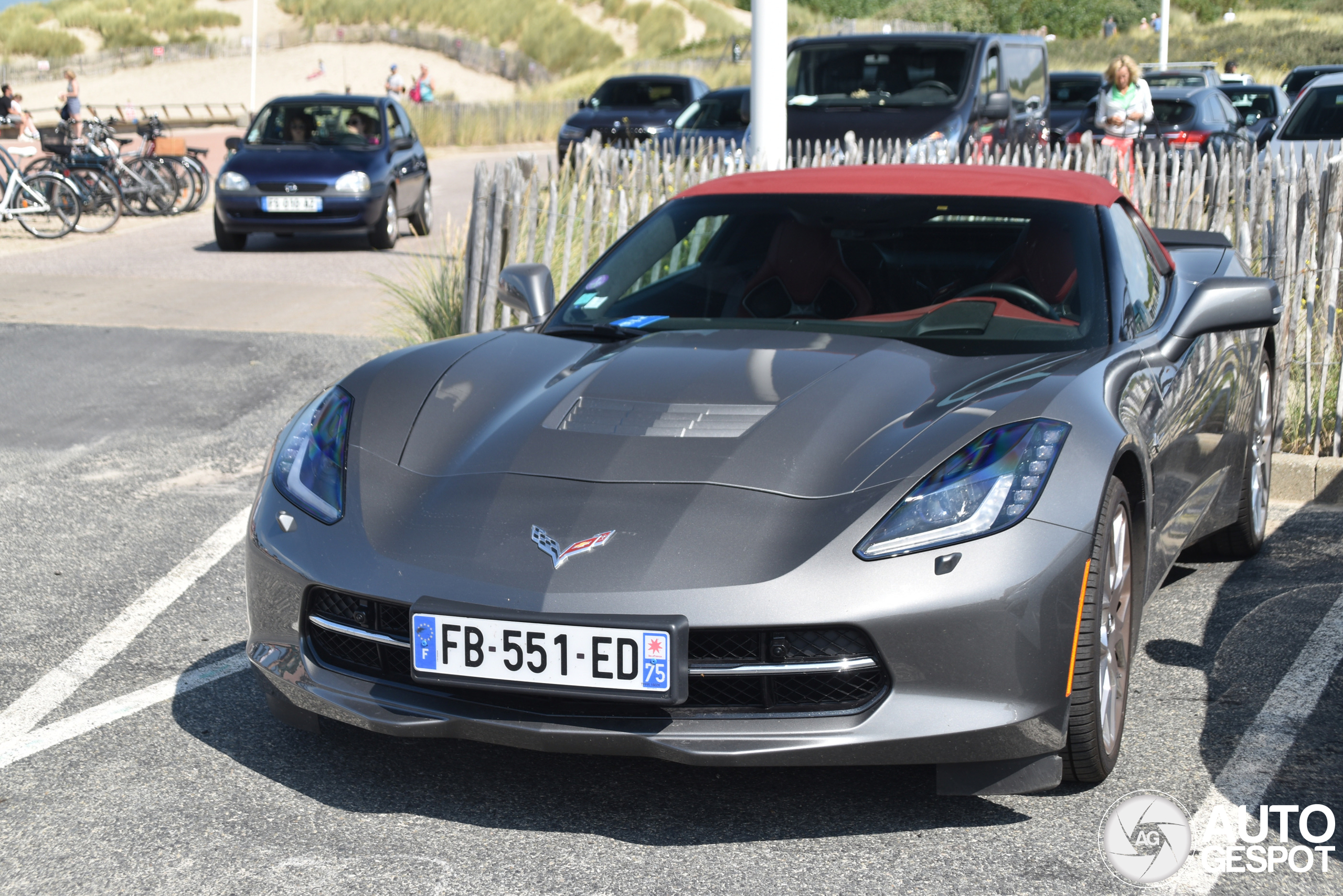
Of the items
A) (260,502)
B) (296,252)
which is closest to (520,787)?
(260,502)

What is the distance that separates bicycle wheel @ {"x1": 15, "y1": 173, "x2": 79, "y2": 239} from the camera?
16156 millimetres

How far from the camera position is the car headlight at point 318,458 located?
136 inches

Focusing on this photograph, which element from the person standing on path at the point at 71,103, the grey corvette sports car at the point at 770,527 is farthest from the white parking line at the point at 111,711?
the person standing on path at the point at 71,103

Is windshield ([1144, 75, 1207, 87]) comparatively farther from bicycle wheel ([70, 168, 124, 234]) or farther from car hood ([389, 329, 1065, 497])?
car hood ([389, 329, 1065, 497])

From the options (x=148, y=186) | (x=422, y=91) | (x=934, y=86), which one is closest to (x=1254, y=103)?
(x=934, y=86)

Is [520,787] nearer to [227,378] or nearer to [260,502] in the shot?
[260,502]

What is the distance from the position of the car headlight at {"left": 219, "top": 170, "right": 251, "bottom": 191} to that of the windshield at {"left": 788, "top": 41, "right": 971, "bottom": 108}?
5.48m

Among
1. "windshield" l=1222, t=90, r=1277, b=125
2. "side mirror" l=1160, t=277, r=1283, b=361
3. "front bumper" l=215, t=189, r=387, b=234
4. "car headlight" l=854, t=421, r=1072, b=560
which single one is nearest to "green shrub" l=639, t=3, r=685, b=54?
"windshield" l=1222, t=90, r=1277, b=125

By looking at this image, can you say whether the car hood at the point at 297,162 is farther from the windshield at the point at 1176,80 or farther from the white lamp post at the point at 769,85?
the windshield at the point at 1176,80

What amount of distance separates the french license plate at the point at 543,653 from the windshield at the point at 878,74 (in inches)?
403

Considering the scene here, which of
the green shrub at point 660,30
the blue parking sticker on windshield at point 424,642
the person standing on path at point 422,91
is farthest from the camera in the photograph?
the green shrub at point 660,30

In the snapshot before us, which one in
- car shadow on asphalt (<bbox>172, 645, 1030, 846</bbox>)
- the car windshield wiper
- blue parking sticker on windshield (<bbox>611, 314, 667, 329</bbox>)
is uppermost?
blue parking sticker on windshield (<bbox>611, 314, 667, 329</bbox>)

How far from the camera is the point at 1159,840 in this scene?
3.15 m

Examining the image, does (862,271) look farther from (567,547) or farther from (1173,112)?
(1173,112)
